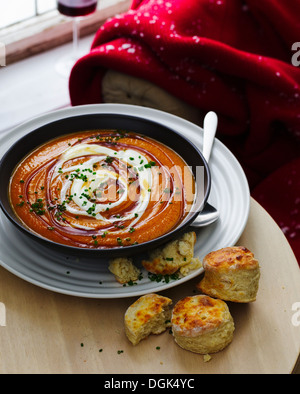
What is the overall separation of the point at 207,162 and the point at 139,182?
9.6 inches

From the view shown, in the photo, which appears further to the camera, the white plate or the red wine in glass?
the red wine in glass

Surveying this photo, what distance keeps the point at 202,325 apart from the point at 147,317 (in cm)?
14

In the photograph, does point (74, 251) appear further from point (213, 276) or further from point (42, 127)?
point (42, 127)

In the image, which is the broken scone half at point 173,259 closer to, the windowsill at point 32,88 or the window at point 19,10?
the windowsill at point 32,88

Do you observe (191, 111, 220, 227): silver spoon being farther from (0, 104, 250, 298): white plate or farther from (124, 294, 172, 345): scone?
(124, 294, 172, 345): scone

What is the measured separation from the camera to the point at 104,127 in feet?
6.06

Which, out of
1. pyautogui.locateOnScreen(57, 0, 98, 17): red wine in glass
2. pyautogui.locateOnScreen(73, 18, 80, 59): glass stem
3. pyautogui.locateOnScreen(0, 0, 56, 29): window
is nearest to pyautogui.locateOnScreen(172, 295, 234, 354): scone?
pyautogui.locateOnScreen(57, 0, 98, 17): red wine in glass

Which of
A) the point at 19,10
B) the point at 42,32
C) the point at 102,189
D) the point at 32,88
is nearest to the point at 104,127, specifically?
the point at 102,189

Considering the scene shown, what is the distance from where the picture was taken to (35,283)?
56.5 inches

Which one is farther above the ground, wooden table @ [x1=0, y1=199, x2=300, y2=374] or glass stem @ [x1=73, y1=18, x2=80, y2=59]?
wooden table @ [x1=0, y1=199, x2=300, y2=374]

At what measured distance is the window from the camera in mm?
3340

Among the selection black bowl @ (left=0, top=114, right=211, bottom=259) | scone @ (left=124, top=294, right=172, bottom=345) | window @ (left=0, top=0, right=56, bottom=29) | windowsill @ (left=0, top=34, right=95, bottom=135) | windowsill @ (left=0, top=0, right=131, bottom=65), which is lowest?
windowsill @ (left=0, top=34, right=95, bottom=135)

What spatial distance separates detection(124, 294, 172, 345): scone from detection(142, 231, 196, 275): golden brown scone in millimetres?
76

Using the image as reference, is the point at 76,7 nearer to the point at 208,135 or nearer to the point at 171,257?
the point at 208,135
